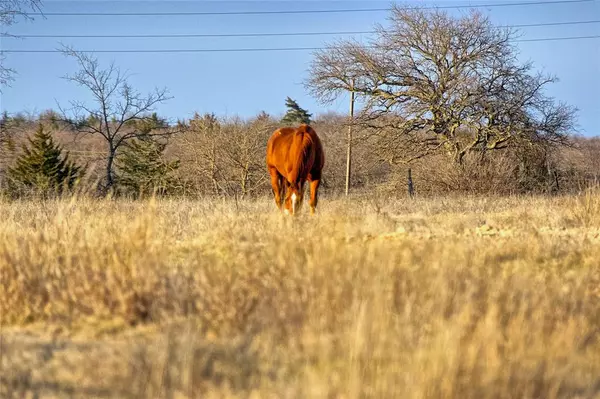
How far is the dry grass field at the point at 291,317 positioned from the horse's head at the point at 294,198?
11.8 feet

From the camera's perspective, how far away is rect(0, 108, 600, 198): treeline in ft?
84.1

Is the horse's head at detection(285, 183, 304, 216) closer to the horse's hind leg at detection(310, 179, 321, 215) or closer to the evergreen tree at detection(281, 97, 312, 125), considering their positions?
the horse's hind leg at detection(310, 179, 321, 215)

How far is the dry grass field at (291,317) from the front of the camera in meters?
3.11

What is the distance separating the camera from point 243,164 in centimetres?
2998

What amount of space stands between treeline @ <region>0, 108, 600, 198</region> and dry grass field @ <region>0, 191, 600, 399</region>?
1978 cm

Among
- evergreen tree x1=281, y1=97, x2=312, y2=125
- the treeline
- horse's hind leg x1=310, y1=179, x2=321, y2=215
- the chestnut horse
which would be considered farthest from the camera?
evergreen tree x1=281, y1=97, x2=312, y2=125

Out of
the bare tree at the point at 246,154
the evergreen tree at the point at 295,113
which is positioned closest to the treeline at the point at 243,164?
the bare tree at the point at 246,154

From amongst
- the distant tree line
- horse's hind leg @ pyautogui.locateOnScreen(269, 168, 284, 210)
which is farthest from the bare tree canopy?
horse's hind leg @ pyautogui.locateOnScreen(269, 168, 284, 210)

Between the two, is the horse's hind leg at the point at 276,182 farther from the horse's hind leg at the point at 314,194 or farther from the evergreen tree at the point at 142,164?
the evergreen tree at the point at 142,164

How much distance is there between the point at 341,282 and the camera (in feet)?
13.1

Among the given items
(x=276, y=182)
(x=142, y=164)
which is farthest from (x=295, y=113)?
(x=276, y=182)

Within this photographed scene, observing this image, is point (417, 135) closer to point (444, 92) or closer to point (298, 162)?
point (444, 92)

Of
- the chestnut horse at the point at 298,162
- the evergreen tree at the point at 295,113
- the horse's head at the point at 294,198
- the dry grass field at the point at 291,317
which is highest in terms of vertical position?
the evergreen tree at the point at 295,113

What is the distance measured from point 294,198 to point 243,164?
20.6 m
